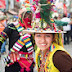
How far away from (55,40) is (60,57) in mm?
426

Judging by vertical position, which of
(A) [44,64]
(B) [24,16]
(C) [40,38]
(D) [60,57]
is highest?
(B) [24,16]

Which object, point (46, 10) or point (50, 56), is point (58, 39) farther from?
point (46, 10)

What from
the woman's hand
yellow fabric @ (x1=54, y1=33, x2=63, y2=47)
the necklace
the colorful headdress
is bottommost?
the woman's hand

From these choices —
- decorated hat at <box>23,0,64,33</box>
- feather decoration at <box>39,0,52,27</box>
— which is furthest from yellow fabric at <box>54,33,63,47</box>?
feather decoration at <box>39,0,52,27</box>

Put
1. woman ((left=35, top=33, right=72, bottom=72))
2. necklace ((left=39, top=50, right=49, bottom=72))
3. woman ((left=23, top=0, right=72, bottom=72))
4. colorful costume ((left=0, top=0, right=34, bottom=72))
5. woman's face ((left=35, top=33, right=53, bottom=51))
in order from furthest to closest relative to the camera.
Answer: colorful costume ((left=0, top=0, right=34, bottom=72)) < necklace ((left=39, top=50, right=49, bottom=72)) < woman's face ((left=35, top=33, right=53, bottom=51)) < woman ((left=23, top=0, right=72, bottom=72)) < woman ((left=35, top=33, right=72, bottom=72))

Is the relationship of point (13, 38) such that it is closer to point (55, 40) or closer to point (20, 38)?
point (20, 38)

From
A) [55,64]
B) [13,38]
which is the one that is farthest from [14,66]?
[55,64]

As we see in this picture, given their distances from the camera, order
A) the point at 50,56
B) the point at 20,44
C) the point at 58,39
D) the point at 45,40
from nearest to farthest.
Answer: the point at 50,56
the point at 45,40
the point at 58,39
the point at 20,44

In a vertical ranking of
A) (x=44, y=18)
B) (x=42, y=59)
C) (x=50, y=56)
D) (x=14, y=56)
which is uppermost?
(x=44, y=18)

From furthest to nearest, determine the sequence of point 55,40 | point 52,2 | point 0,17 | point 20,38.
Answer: point 0,17 < point 20,38 < point 55,40 < point 52,2

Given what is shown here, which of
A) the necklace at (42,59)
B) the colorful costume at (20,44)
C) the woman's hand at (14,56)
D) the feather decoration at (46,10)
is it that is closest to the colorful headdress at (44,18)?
the feather decoration at (46,10)

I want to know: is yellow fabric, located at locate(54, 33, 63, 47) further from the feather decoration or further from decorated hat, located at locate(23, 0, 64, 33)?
the feather decoration

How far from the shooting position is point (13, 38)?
119 inches

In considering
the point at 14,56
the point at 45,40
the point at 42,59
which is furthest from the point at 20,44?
the point at 45,40
